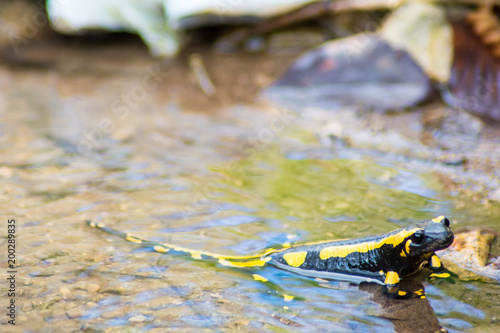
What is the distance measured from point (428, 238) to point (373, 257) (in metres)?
0.35

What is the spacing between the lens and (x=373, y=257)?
2.82 m

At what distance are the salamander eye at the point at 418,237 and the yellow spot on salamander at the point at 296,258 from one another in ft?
2.05

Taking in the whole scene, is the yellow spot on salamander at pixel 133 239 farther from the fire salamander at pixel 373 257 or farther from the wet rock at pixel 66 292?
the wet rock at pixel 66 292

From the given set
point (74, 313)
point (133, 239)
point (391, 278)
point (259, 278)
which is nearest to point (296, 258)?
point (259, 278)

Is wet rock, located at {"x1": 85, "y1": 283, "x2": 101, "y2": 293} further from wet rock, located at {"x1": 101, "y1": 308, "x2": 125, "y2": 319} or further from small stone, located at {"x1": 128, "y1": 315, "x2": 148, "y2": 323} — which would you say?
small stone, located at {"x1": 128, "y1": 315, "x2": 148, "y2": 323}

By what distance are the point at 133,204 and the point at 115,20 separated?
5807mm

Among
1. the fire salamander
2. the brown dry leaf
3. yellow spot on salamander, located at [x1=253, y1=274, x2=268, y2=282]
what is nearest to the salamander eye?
the fire salamander

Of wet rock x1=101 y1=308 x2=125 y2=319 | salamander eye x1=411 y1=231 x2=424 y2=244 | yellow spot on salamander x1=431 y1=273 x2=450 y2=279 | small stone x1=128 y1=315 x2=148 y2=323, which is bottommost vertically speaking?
small stone x1=128 y1=315 x2=148 y2=323

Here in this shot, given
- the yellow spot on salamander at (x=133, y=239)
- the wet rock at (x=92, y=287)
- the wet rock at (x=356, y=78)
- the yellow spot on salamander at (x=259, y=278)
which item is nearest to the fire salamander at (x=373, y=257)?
the yellow spot on salamander at (x=259, y=278)

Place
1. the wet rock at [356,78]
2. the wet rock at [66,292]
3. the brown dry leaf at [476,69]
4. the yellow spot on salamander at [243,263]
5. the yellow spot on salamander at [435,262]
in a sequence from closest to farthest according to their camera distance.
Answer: the wet rock at [66,292] → the yellow spot on salamander at [435,262] → the yellow spot on salamander at [243,263] → the brown dry leaf at [476,69] → the wet rock at [356,78]

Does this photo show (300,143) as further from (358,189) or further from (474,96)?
(474,96)

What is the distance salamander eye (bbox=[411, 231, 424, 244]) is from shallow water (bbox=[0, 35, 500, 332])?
0.26m

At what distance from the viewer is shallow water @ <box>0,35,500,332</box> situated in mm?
2469

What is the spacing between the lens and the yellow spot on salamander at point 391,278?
2.71 m
